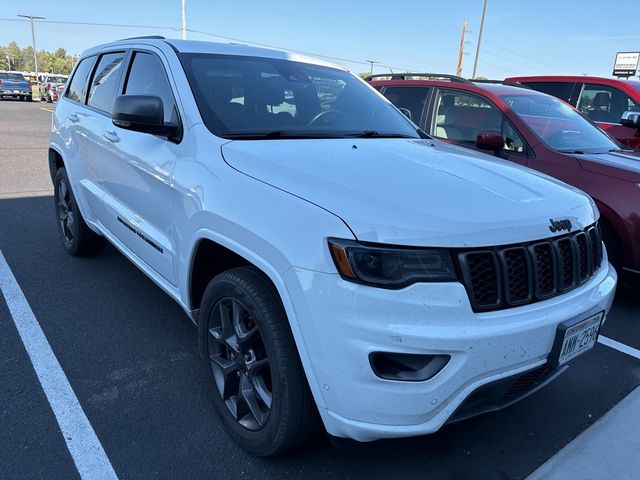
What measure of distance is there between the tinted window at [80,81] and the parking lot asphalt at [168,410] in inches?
63.8

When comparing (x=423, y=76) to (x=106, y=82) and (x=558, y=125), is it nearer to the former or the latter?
(x=558, y=125)

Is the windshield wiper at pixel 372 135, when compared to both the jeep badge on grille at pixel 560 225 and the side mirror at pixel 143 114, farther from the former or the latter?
the jeep badge on grille at pixel 560 225

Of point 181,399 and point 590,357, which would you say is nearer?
point 181,399

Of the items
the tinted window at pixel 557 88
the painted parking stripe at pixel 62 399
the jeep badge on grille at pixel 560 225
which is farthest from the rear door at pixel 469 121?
the painted parking stripe at pixel 62 399

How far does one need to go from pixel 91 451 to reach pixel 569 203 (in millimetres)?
2425

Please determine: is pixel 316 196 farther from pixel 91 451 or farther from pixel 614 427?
pixel 614 427

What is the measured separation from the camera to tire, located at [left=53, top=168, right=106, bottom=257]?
446cm

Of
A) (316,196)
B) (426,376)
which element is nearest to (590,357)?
(426,376)

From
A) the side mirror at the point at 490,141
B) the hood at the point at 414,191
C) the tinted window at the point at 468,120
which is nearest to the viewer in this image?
the hood at the point at 414,191

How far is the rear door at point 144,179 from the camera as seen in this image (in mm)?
2766

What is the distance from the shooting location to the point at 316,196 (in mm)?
1939

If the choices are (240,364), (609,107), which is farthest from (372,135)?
(609,107)

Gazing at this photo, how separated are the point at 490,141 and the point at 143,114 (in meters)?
3.13

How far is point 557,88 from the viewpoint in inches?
324
